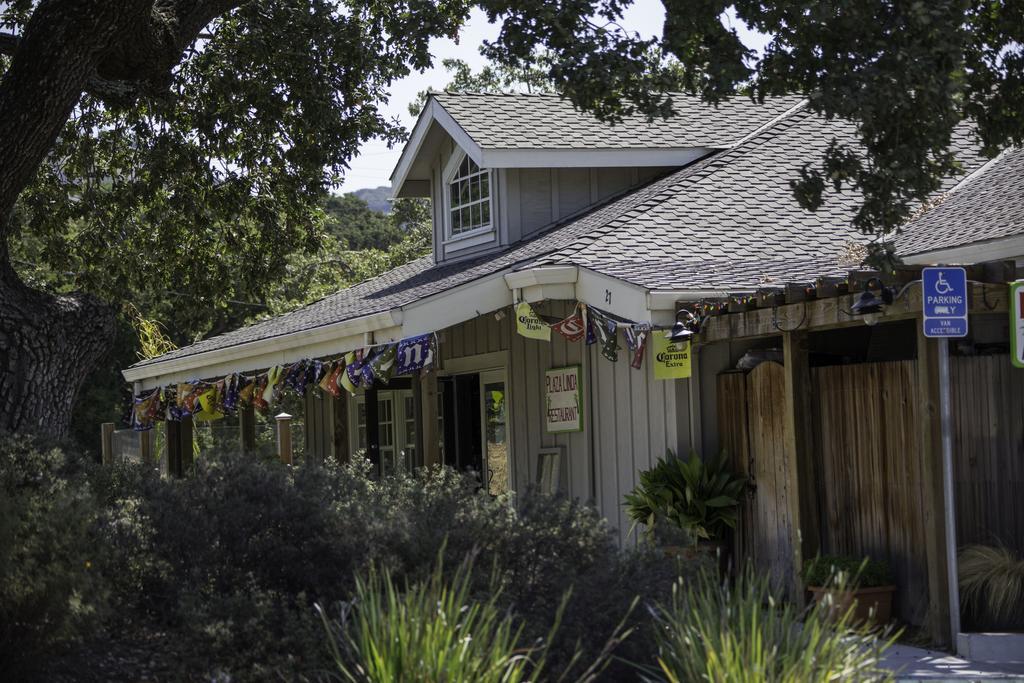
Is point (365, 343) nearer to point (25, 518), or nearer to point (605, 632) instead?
point (25, 518)

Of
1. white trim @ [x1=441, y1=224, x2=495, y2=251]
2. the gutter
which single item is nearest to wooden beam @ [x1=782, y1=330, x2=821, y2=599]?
the gutter

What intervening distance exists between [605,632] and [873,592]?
3.58 metres

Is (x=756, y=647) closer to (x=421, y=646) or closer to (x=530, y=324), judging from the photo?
(x=421, y=646)

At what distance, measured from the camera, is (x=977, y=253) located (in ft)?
33.7

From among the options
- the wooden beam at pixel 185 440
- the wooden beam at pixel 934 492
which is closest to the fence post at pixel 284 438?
the wooden beam at pixel 185 440

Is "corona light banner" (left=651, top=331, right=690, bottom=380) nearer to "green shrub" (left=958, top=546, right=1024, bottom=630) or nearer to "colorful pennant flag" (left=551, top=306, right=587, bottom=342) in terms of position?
"colorful pennant flag" (left=551, top=306, right=587, bottom=342)

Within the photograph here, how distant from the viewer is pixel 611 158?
15.5 m

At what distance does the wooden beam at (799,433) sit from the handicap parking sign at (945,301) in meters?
1.63

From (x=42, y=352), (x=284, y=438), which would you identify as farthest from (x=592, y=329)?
(x=284, y=438)

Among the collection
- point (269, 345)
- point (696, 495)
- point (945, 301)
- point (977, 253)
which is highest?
point (977, 253)

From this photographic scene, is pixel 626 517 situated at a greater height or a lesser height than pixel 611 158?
lesser

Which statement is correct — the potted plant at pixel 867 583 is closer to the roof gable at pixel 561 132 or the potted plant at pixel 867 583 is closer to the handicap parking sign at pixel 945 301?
the handicap parking sign at pixel 945 301

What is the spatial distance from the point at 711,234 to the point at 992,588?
5.42 m

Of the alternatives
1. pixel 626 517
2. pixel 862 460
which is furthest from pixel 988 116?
pixel 626 517
